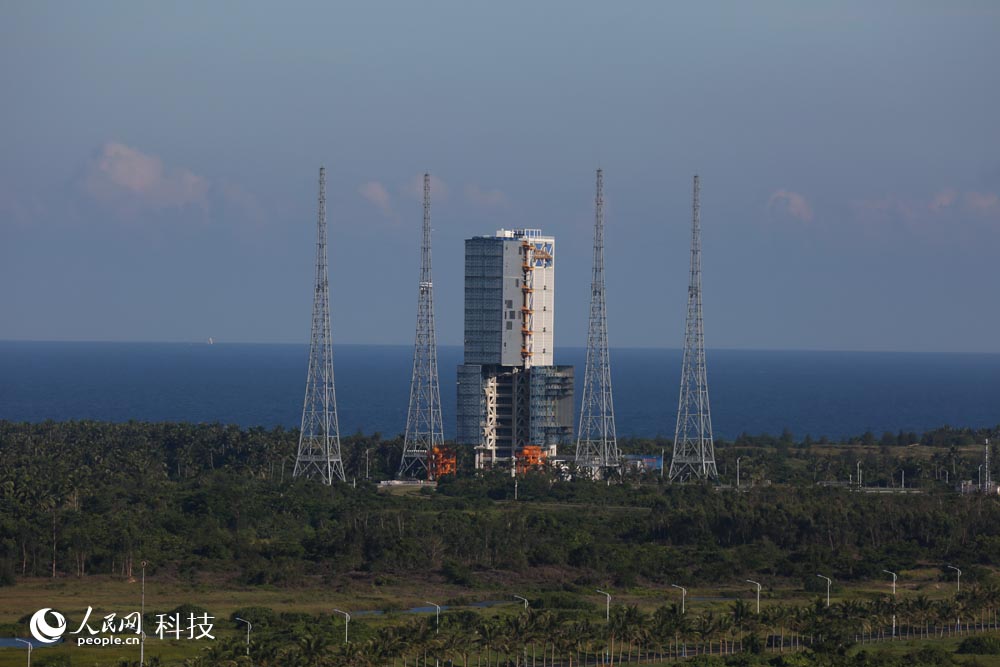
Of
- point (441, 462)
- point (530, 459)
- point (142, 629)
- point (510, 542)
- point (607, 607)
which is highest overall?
point (530, 459)

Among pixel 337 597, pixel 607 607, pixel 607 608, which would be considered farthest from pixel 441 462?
pixel 607 608

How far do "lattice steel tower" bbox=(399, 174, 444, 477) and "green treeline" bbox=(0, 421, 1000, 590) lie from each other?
396 centimetres

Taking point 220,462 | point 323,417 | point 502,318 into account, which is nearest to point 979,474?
point 502,318

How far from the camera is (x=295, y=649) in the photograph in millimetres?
71750

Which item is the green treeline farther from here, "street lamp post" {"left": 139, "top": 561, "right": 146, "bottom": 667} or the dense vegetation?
"street lamp post" {"left": 139, "top": 561, "right": 146, "bottom": 667}

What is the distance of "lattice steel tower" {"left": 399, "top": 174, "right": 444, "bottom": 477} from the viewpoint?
141 metres

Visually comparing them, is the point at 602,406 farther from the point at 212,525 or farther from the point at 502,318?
the point at 212,525

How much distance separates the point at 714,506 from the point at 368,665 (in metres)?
58.6

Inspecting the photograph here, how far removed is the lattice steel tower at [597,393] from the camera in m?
141

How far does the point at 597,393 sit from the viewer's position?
143750 millimetres

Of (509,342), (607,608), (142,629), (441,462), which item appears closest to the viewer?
(142,629)

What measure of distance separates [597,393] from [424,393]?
610 inches

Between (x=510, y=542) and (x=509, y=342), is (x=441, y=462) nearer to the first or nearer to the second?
(x=509, y=342)

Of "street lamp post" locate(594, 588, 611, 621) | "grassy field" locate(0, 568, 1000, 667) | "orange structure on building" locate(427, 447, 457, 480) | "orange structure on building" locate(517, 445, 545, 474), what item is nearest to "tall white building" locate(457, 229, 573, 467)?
"orange structure on building" locate(517, 445, 545, 474)
